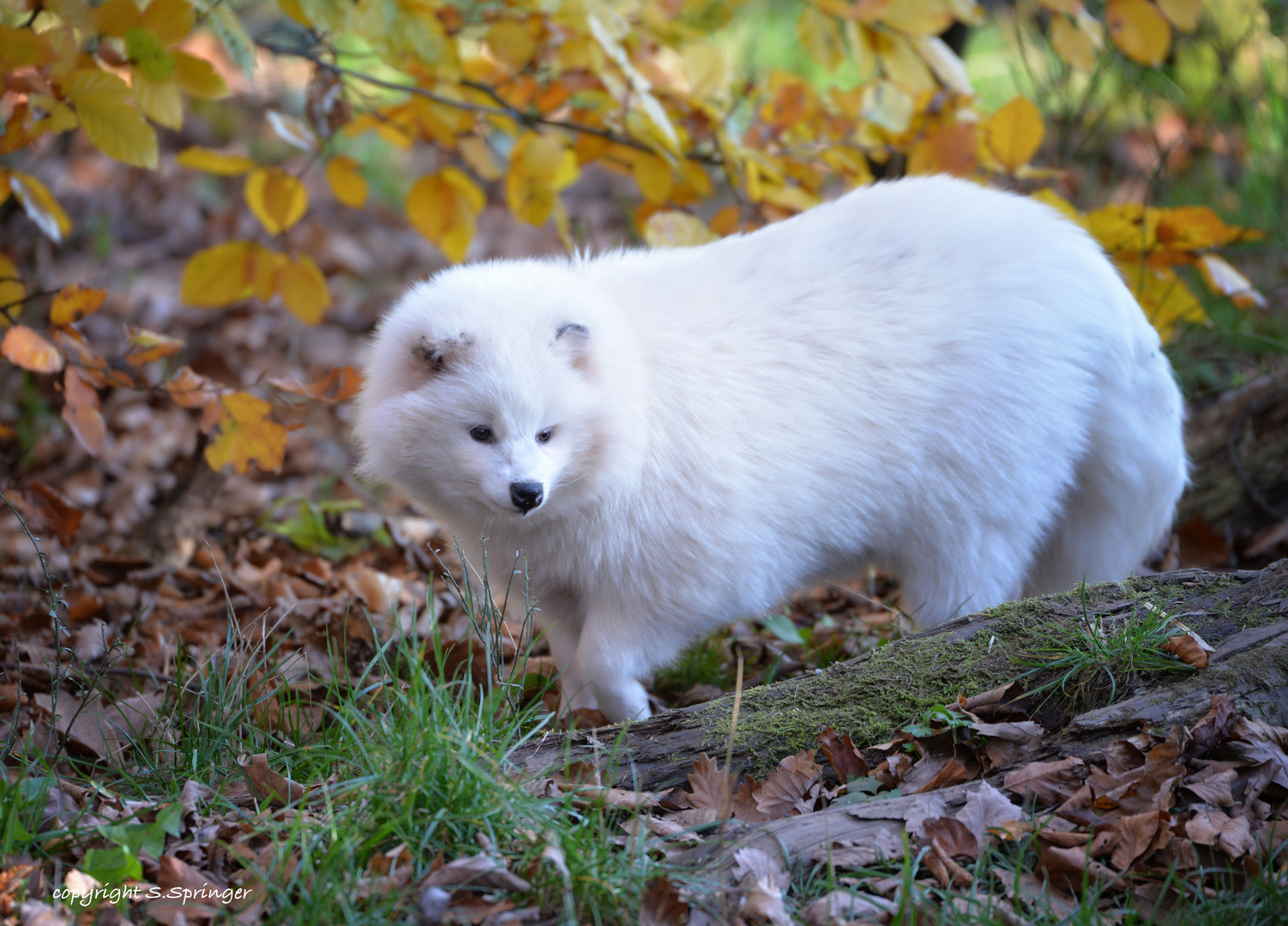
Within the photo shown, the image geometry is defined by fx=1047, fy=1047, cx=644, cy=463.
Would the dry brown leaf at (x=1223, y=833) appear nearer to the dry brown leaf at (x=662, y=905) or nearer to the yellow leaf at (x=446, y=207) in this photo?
the dry brown leaf at (x=662, y=905)

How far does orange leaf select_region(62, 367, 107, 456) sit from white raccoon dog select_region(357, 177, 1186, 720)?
89 cm

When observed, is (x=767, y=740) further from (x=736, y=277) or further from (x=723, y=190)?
(x=723, y=190)

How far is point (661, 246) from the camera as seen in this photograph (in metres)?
4.27

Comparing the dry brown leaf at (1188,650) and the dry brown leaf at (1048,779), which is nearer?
the dry brown leaf at (1048,779)

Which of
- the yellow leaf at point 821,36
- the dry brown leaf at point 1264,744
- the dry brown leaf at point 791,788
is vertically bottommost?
the dry brown leaf at point 791,788

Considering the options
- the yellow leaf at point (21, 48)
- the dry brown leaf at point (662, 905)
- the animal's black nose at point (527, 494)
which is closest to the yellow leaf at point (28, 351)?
the yellow leaf at point (21, 48)

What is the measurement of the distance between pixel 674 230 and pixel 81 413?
2282 mm

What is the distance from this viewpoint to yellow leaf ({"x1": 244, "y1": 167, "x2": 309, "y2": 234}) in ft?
13.1

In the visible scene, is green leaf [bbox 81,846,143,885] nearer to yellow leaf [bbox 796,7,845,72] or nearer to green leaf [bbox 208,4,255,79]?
green leaf [bbox 208,4,255,79]

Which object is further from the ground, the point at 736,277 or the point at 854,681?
the point at 736,277

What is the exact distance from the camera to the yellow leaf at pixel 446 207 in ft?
14.0

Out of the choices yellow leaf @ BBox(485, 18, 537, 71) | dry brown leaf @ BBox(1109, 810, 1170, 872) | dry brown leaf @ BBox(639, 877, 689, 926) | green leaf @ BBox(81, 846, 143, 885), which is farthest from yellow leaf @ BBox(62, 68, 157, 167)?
dry brown leaf @ BBox(1109, 810, 1170, 872)

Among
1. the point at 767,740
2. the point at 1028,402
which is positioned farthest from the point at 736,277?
the point at 767,740

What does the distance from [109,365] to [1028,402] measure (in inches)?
126
